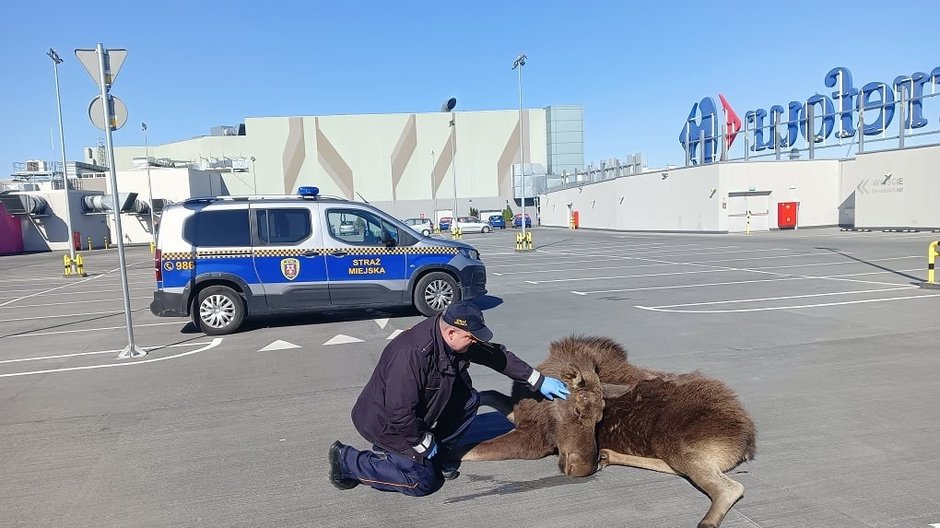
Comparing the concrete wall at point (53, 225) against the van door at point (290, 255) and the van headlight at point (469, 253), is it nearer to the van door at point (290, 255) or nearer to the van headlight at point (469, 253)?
the van door at point (290, 255)

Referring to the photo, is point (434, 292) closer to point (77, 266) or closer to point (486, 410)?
point (486, 410)

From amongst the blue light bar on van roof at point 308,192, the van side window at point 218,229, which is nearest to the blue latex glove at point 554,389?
the van side window at point 218,229

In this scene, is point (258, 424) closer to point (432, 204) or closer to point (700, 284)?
point (700, 284)

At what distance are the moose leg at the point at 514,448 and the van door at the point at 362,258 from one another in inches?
234

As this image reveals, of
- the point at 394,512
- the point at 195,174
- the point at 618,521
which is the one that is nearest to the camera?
the point at 618,521

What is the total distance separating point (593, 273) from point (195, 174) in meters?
51.9

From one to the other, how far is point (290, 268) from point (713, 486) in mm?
7651

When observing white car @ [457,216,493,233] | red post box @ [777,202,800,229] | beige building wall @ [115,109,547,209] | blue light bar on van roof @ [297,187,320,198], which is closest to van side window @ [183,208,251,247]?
blue light bar on van roof @ [297,187,320,198]

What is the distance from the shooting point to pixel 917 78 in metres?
31.0

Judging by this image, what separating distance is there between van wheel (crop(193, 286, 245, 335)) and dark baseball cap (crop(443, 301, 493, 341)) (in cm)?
688

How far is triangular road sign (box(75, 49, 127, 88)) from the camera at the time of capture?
7836 mm

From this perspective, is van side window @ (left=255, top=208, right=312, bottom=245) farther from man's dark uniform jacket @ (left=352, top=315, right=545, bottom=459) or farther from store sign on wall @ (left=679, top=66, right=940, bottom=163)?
store sign on wall @ (left=679, top=66, right=940, bottom=163)

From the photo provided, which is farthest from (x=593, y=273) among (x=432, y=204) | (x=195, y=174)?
(x=432, y=204)

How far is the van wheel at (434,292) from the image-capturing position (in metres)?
10.3
